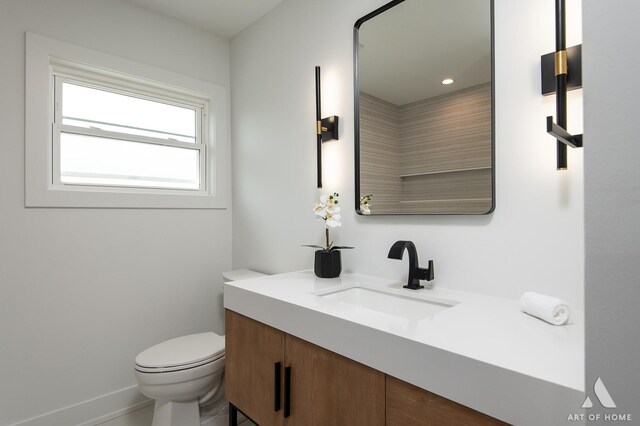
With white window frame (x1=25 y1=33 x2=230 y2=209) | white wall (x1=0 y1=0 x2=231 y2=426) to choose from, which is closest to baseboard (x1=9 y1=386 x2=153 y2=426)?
white wall (x1=0 y1=0 x2=231 y2=426)

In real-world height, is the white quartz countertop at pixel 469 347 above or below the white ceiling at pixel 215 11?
below

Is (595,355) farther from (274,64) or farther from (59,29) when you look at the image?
(59,29)

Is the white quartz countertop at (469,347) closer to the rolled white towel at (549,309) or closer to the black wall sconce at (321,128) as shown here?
the rolled white towel at (549,309)

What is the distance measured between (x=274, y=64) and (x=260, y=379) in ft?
6.02

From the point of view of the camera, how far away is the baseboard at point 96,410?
1.78 m

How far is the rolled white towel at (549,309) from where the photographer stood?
0.86 m

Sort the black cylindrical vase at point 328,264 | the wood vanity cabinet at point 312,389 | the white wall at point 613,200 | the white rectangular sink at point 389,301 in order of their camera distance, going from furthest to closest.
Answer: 1. the black cylindrical vase at point 328,264
2. the white rectangular sink at point 389,301
3. the wood vanity cabinet at point 312,389
4. the white wall at point 613,200

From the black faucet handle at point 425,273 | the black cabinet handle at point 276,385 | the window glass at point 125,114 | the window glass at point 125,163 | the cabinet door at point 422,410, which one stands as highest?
the window glass at point 125,114

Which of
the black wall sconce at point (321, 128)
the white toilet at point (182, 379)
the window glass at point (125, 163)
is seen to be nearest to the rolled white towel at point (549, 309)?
the black wall sconce at point (321, 128)

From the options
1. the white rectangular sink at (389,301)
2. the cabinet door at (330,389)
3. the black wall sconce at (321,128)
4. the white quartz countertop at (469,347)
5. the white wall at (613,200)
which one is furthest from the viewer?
the black wall sconce at (321,128)

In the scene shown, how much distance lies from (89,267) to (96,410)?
84 centimetres

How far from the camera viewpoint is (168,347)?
5.90 ft

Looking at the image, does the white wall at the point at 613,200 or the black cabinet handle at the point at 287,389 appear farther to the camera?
the black cabinet handle at the point at 287,389

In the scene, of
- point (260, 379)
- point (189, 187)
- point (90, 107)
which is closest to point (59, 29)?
point (90, 107)
